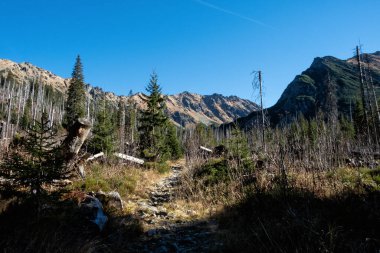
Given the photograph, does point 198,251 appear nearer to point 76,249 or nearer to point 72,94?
point 76,249

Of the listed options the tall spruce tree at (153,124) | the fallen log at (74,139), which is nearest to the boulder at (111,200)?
the fallen log at (74,139)

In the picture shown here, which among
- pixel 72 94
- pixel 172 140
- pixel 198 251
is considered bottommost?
pixel 198 251

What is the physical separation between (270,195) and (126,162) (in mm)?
12837

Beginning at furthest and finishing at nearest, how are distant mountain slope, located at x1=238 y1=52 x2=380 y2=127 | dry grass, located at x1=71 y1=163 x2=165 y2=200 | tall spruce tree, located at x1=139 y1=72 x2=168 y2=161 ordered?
distant mountain slope, located at x1=238 y1=52 x2=380 y2=127, tall spruce tree, located at x1=139 y1=72 x2=168 y2=161, dry grass, located at x1=71 y1=163 x2=165 y2=200

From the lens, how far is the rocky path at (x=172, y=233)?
522 centimetres

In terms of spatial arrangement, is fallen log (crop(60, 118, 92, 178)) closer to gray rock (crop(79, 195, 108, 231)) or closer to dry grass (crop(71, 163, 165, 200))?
dry grass (crop(71, 163, 165, 200))

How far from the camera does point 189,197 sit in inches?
382

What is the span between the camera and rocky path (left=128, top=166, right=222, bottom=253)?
206 inches

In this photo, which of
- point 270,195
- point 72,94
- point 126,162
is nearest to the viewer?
point 270,195

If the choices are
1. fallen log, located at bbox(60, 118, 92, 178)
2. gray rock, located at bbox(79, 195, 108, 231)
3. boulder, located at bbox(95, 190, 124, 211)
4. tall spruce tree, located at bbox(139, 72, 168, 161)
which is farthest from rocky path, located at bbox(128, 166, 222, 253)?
tall spruce tree, located at bbox(139, 72, 168, 161)

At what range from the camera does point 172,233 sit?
Result: 20.7ft

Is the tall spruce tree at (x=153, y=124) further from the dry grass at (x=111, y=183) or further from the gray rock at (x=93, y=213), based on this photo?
the gray rock at (x=93, y=213)

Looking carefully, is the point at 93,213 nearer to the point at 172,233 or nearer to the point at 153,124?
the point at 172,233

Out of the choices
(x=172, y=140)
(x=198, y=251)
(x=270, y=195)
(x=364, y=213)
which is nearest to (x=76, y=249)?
(x=198, y=251)
